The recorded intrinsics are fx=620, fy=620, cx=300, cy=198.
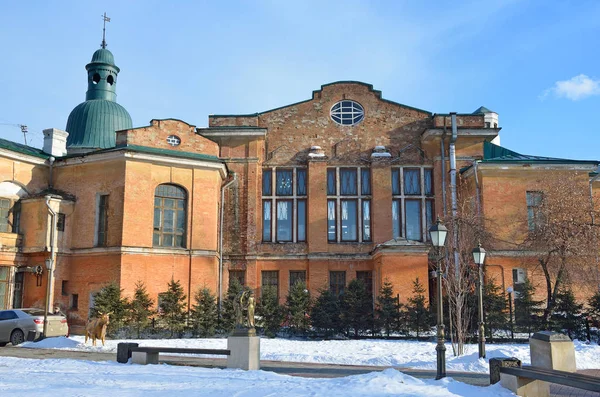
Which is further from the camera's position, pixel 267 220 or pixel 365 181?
pixel 365 181

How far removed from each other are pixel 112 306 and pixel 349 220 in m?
13.6

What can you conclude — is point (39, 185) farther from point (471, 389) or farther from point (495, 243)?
point (471, 389)

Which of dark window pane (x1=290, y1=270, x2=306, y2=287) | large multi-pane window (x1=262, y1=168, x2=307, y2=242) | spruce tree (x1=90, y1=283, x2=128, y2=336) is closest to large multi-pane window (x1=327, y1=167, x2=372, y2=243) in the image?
large multi-pane window (x1=262, y1=168, x2=307, y2=242)

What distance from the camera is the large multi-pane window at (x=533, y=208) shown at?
2895cm

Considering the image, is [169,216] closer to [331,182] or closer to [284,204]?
[284,204]

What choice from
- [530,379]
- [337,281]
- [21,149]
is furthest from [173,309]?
[530,379]

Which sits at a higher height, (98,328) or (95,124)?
(95,124)

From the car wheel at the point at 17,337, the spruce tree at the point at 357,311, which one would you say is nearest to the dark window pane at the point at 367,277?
the spruce tree at the point at 357,311

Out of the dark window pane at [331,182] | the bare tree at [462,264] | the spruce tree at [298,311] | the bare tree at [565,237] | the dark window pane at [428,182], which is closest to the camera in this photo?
the bare tree at [462,264]

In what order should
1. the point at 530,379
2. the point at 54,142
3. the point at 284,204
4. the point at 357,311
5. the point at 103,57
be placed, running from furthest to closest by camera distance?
1. the point at 103,57
2. the point at 284,204
3. the point at 54,142
4. the point at 357,311
5. the point at 530,379

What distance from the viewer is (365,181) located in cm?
3453

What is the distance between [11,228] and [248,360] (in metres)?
19.6

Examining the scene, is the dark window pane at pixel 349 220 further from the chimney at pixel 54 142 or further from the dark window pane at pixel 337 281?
the chimney at pixel 54 142

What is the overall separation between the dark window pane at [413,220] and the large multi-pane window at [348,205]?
2139 mm
